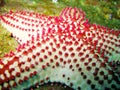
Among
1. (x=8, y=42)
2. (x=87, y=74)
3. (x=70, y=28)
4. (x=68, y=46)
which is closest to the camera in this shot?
(x=87, y=74)

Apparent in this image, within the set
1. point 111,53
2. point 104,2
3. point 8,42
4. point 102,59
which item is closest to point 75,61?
point 102,59

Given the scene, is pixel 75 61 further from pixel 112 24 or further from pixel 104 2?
pixel 104 2

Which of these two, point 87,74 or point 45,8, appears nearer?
point 87,74

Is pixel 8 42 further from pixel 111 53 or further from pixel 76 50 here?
pixel 111 53

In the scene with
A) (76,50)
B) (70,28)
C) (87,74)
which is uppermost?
(70,28)

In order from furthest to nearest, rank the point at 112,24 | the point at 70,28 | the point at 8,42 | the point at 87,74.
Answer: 1. the point at 112,24
2. the point at 8,42
3. the point at 70,28
4. the point at 87,74

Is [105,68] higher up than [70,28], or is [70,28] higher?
[70,28]

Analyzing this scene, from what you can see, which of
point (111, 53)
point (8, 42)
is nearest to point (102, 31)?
point (111, 53)
